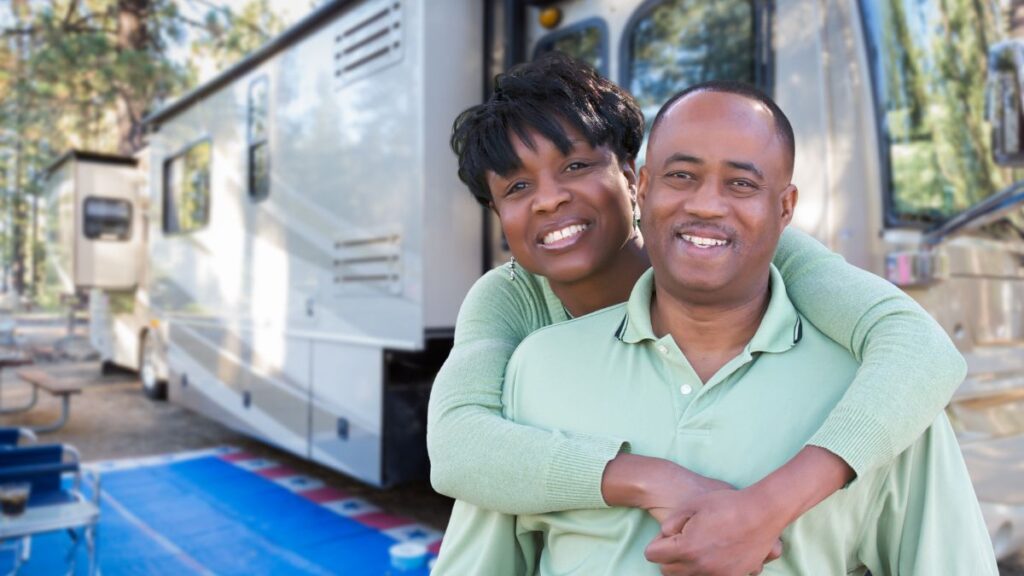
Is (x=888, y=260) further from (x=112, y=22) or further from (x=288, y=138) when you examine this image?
(x=112, y=22)

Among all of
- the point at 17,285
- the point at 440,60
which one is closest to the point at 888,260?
the point at 440,60

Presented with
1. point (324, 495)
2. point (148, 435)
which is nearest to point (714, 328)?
point (324, 495)

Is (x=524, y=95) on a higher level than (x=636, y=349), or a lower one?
higher

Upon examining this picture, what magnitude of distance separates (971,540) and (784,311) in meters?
0.44

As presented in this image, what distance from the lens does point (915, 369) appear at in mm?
1257

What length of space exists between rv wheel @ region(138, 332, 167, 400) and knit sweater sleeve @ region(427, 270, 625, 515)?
8.60 meters

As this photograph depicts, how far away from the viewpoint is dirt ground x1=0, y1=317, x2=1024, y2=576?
535cm

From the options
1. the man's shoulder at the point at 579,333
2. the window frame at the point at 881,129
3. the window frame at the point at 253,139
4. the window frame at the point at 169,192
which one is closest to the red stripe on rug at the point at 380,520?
the window frame at the point at 253,139

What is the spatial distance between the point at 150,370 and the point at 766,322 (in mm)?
9612

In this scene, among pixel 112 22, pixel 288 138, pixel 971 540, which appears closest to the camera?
pixel 971 540

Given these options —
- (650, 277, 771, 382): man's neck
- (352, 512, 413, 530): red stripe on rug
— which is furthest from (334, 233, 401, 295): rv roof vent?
(650, 277, 771, 382): man's neck

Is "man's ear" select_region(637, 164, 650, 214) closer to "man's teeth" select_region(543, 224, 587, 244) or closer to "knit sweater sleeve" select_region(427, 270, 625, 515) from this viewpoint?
"man's teeth" select_region(543, 224, 587, 244)

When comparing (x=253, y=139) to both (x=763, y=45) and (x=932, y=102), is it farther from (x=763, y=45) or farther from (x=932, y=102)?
(x=932, y=102)

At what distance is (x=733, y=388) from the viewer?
1.32 m
